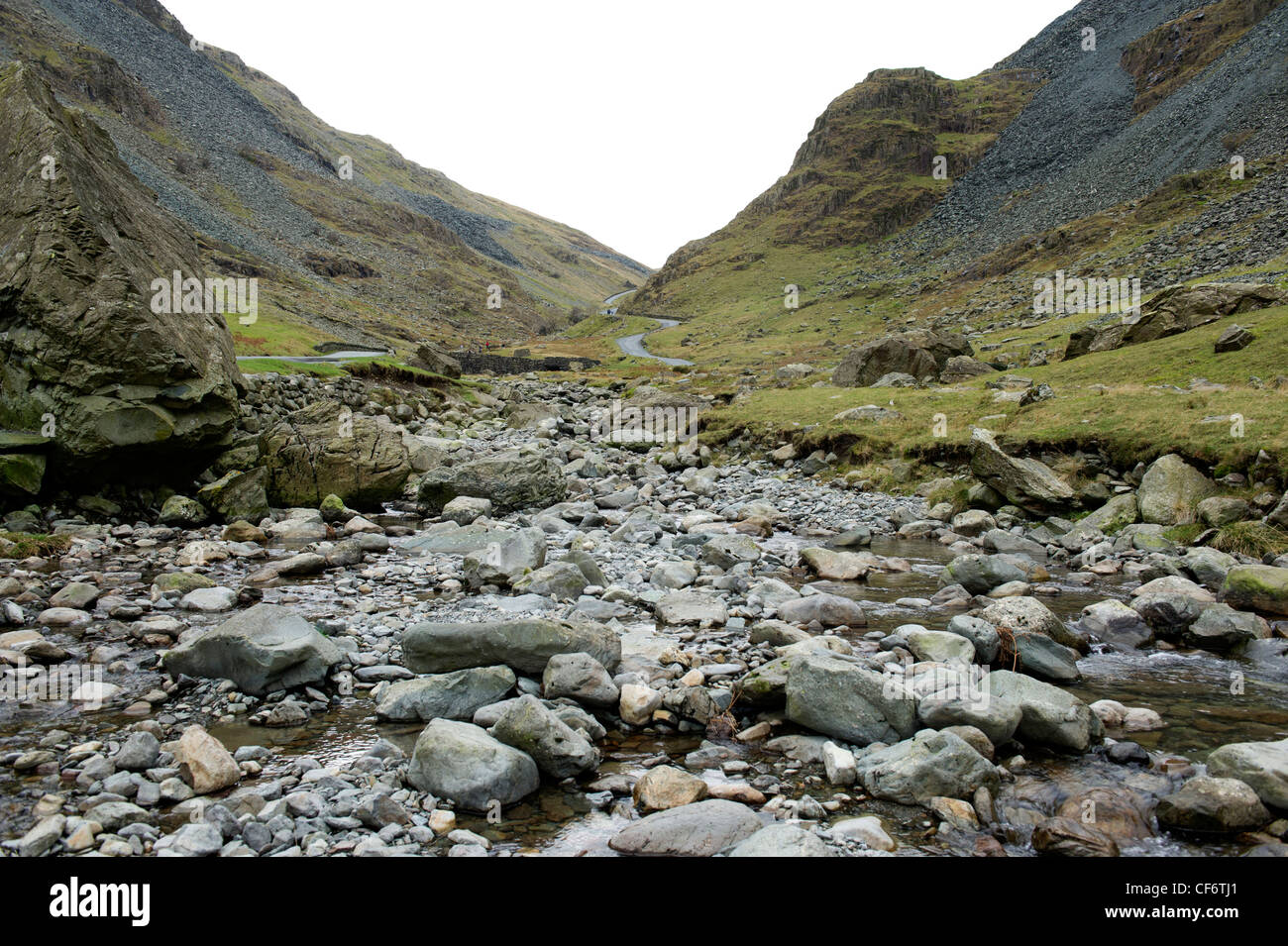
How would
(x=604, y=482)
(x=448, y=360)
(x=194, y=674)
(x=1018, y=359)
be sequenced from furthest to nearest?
(x=448, y=360)
(x=1018, y=359)
(x=604, y=482)
(x=194, y=674)

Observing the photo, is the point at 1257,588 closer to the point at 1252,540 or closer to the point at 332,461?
the point at 1252,540

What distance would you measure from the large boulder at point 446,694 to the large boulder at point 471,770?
1.32 metres

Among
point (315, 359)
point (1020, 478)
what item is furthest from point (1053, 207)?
point (315, 359)

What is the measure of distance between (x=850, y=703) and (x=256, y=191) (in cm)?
16551

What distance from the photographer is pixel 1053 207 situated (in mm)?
99312

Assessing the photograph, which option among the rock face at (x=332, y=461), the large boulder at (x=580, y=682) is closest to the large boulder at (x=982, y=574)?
the large boulder at (x=580, y=682)

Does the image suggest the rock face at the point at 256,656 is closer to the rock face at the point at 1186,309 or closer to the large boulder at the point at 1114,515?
the large boulder at the point at 1114,515

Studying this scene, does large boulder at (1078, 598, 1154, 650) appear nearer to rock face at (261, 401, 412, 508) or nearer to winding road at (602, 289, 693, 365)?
rock face at (261, 401, 412, 508)

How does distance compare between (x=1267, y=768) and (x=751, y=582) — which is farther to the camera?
Answer: (x=751, y=582)
